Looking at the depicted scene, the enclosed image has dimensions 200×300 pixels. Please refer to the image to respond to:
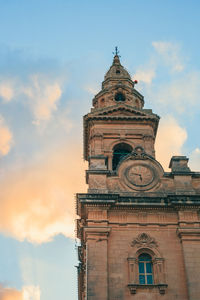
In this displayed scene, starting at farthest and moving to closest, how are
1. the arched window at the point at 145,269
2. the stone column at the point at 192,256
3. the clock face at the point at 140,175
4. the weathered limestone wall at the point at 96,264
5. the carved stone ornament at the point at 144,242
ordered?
the clock face at the point at 140,175 < the carved stone ornament at the point at 144,242 < the arched window at the point at 145,269 < the stone column at the point at 192,256 < the weathered limestone wall at the point at 96,264

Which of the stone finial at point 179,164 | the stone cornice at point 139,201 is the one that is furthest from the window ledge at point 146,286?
the stone finial at point 179,164

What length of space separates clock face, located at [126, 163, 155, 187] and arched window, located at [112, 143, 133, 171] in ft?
12.2

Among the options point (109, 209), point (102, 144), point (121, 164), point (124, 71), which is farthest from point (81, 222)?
point (124, 71)

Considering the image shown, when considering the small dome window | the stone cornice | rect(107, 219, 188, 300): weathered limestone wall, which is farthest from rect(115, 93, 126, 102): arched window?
rect(107, 219, 188, 300): weathered limestone wall

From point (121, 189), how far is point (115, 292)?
21.8 ft

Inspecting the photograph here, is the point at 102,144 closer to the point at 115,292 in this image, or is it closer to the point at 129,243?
the point at 129,243

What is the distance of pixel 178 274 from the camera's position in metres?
25.5

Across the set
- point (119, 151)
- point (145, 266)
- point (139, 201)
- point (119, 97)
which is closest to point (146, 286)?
point (145, 266)

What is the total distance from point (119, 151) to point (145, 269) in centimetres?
1029

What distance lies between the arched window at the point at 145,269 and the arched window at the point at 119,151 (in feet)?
27.9

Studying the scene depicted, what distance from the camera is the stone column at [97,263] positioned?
24.3 m

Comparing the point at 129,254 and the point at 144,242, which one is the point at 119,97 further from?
the point at 129,254

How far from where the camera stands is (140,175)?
29.5 meters

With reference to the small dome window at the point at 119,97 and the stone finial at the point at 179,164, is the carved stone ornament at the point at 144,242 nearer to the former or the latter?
the stone finial at the point at 179,164
